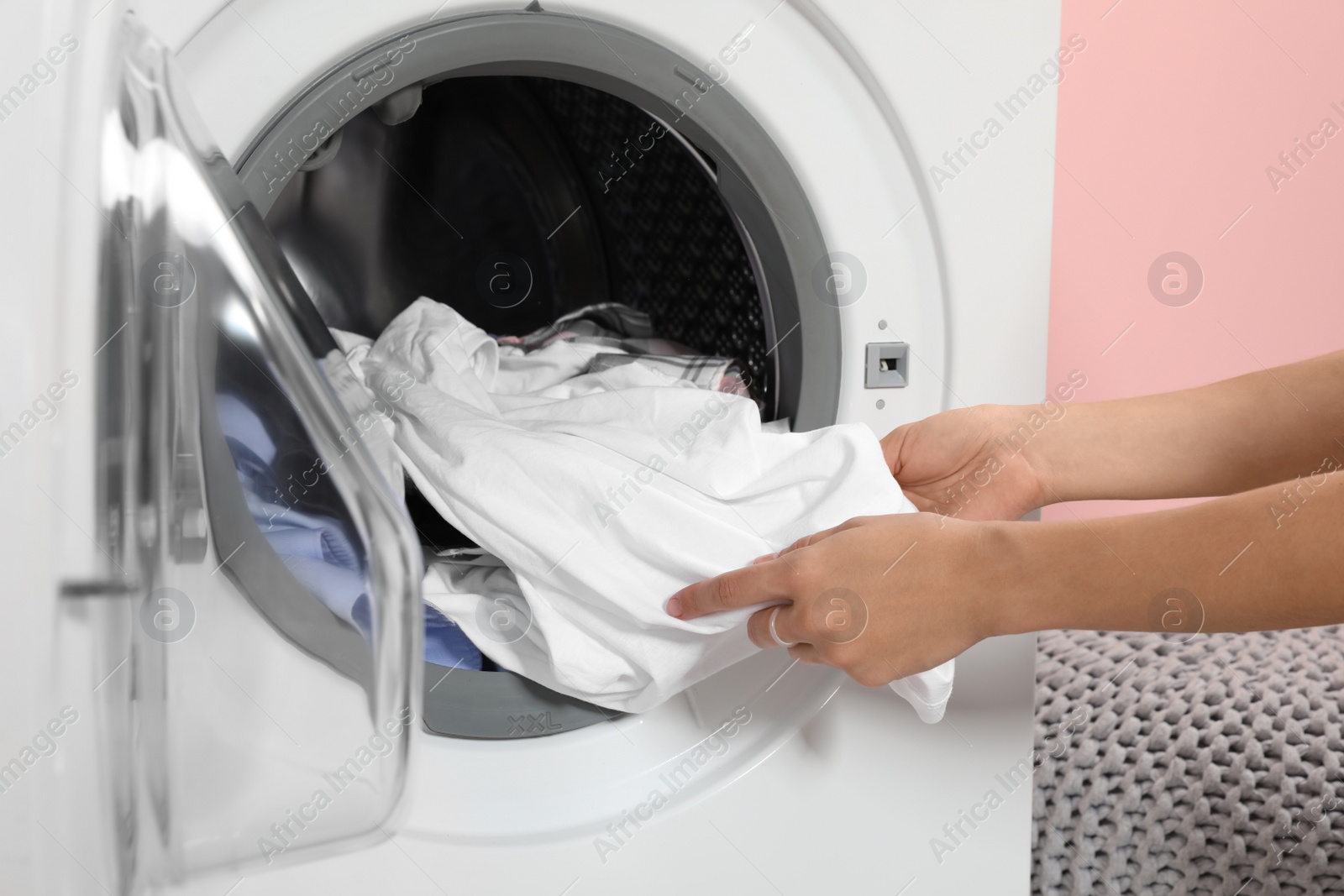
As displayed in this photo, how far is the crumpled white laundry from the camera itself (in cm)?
56

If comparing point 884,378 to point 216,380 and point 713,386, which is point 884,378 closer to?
point 713,386

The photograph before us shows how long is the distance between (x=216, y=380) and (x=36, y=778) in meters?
0.16

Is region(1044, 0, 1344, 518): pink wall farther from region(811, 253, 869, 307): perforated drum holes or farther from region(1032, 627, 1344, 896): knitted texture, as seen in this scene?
region(811, 253, 869, 307): perforated drum holes

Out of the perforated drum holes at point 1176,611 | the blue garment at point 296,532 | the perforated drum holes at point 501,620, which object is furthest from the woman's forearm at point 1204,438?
the blue garment at point 296,532

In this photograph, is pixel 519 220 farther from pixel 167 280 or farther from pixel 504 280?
pixel 167 280

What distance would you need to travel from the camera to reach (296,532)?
16.8 inches

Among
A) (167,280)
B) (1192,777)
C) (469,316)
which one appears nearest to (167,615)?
(167,280)

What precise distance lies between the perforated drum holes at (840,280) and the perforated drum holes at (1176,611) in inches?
10.8

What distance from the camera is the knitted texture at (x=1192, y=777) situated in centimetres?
77

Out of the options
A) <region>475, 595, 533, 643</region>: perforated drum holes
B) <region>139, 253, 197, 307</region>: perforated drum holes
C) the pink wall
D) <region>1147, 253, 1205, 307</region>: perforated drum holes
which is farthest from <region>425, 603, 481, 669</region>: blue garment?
<region>1147, 253, 1205, 307</region>: perforated drum holes

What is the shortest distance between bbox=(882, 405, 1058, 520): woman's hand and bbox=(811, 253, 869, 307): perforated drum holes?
104 millimetres

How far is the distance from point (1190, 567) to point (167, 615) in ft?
1.58

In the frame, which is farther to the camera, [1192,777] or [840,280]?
[1192,777]

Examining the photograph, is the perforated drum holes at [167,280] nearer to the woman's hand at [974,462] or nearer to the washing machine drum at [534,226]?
the washing machine drum at [534,226]
